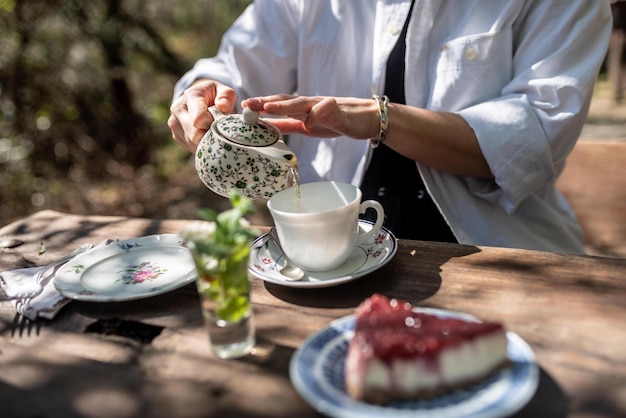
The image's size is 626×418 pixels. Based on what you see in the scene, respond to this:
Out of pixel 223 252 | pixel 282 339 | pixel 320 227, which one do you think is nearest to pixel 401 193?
pixel 320 227

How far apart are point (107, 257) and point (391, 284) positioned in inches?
20.7

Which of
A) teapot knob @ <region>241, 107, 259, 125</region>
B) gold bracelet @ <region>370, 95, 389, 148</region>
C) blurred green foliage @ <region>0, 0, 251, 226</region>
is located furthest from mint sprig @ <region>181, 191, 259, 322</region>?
blurred green foliage @ <region>0, 0, 251, 226</region>

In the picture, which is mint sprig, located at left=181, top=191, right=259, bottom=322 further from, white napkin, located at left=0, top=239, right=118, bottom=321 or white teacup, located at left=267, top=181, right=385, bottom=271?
white napkin, located at left=0, top=239, right=118, bottom=321

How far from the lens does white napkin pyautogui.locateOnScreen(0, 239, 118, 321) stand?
0.96 m

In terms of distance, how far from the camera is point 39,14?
10.5 ft

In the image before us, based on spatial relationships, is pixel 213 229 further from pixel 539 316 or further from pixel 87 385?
pixel 539 316

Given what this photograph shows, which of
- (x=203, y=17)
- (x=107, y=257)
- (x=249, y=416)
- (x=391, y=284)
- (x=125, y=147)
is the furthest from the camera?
(x=203, y=17)

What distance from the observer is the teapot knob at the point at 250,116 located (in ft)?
3.48

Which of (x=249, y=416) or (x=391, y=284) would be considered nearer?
(x=249, y=416)

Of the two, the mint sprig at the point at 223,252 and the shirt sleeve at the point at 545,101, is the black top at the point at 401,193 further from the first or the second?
the mint sprig at the point at 223,252

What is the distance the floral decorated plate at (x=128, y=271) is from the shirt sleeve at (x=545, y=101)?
664mm

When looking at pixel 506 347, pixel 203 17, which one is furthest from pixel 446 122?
pixel 203 17

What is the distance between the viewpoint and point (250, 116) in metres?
1.07

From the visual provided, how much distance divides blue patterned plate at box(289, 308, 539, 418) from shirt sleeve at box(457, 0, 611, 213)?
0.65m
